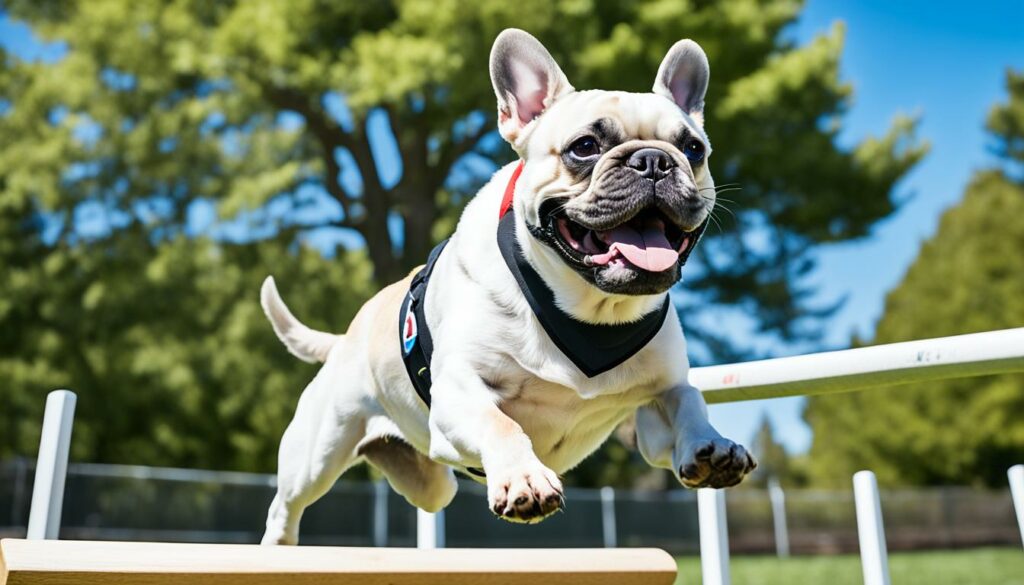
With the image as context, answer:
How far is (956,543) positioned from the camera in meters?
24.6

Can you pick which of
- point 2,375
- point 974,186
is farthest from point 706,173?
point 974,186

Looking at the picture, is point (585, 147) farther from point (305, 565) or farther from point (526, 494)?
point (305, 565)

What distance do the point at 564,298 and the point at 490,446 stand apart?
22.7 inches

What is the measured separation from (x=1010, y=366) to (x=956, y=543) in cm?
2421

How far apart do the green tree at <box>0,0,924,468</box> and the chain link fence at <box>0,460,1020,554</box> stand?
8.66ft

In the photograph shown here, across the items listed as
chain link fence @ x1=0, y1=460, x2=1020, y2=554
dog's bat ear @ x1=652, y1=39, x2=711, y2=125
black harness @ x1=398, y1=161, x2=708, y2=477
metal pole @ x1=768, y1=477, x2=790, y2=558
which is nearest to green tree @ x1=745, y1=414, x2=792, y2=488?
metal pole @ x1=768, y1=477, x2=790, y2=558

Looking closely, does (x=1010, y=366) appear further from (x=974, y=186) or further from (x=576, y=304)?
(x=974, y=186)

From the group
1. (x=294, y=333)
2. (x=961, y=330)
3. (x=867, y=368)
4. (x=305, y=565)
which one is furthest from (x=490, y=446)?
(x=961, y=330)

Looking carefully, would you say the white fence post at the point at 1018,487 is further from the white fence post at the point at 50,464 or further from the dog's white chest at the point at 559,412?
the white fence post at the point at 50,464

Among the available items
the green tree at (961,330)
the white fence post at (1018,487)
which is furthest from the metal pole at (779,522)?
the white fence post at (1018,487)

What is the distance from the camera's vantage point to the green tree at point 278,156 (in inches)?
642

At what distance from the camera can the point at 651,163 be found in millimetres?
2754

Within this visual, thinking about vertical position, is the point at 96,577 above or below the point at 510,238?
below

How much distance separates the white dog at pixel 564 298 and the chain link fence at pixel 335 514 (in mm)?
13986
